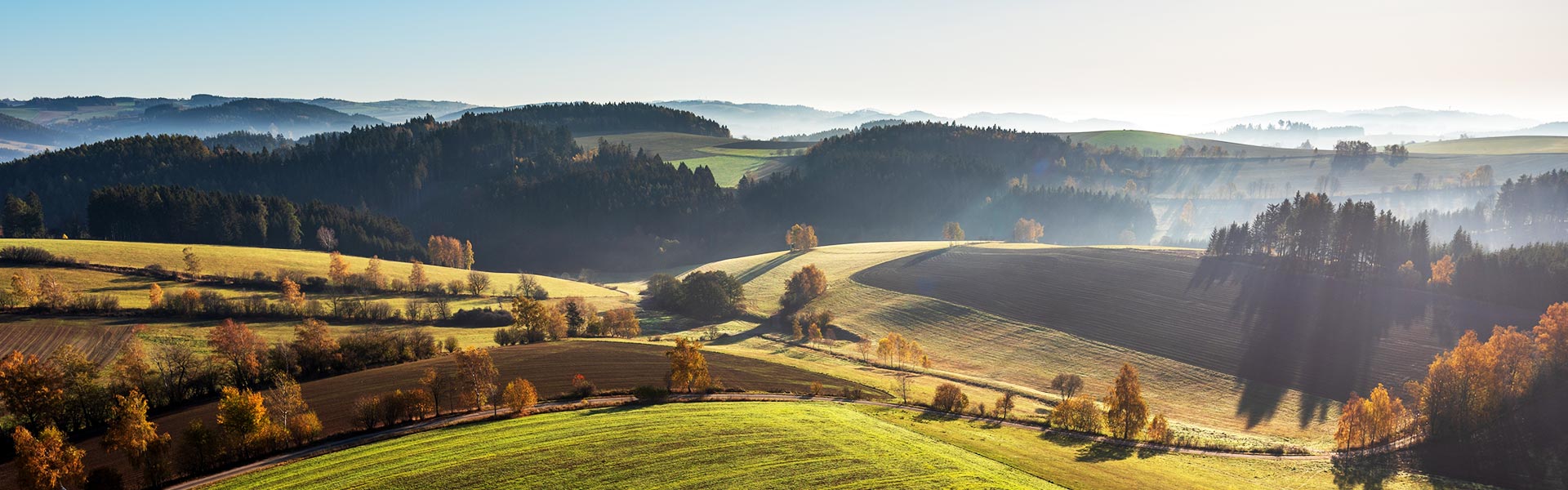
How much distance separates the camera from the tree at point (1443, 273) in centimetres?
9575

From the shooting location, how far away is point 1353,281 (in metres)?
101

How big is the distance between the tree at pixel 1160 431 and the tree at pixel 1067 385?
13522 mm

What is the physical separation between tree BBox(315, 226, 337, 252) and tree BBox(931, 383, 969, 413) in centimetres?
14873

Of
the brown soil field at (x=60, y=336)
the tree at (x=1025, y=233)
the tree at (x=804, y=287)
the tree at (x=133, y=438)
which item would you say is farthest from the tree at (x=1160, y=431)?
the tree at (x=1025, y=233)

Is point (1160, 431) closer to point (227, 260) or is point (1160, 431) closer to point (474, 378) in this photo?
point (474, 378)

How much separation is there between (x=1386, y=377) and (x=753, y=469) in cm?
7776

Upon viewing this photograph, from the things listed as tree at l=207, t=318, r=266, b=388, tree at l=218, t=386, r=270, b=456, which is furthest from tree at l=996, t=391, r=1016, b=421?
tree at l=207, t=318, r=266, b=388

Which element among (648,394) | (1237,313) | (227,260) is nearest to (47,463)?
(648,394)

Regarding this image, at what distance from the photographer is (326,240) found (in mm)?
160625

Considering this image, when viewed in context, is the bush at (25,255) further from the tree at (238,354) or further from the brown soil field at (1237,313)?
the brown soil field at (1237,313)

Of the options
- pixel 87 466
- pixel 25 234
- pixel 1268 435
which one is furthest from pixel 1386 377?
pixel 25 234

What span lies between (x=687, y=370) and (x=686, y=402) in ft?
14.0

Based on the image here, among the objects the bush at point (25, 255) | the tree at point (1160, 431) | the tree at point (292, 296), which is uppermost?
the bush at point (25, 255)

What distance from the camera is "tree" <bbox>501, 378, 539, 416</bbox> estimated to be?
54.7 m
